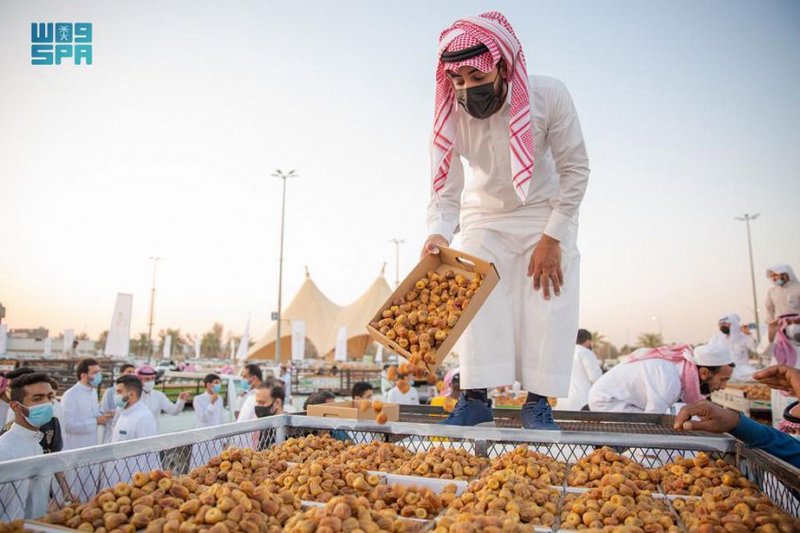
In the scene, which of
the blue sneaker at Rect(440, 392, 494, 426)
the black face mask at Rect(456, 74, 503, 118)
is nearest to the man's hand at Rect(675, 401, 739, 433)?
the blue sneaker at Rect(440, 392, 494, 426)

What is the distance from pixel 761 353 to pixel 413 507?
6364 mm

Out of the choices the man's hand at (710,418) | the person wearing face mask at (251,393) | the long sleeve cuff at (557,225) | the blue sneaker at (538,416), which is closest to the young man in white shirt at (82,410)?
the person wearing face mask at (251,393)

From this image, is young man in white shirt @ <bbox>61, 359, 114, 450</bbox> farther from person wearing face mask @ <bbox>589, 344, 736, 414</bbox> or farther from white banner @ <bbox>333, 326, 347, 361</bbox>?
white banner @ <bbox>333, 326, 347, 361</bbox>

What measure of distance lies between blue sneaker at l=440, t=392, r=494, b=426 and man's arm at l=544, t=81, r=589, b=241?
911mm

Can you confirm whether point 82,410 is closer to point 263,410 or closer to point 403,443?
point 263,410

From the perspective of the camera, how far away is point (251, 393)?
7574 mm

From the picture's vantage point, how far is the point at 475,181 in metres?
2.91

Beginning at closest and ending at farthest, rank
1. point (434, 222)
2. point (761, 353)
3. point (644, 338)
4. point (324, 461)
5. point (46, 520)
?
1. point (46, 520)
2. point (324, 461)
3. point (434, 222)
4. point (761, 353)
5. point (644, 338)

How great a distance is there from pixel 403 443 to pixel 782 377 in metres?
1.70

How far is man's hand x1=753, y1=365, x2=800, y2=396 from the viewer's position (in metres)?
2.24

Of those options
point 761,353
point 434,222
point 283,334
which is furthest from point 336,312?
point 434,222

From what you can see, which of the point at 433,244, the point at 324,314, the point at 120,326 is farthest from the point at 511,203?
the point at 324,314

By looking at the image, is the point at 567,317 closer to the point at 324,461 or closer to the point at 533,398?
the point at 533,398

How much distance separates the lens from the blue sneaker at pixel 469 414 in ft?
8.87
